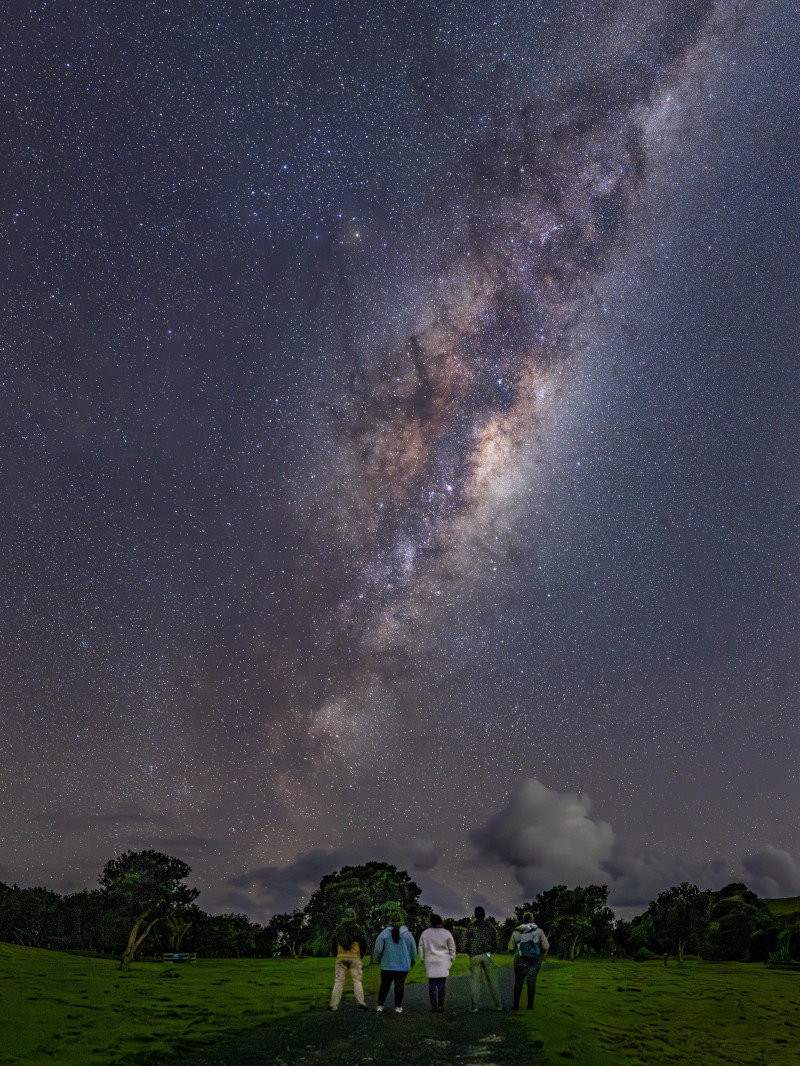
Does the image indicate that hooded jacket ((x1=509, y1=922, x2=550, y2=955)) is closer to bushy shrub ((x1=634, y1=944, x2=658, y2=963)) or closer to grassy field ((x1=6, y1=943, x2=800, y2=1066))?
grassy field ((x1=6, y1=943, x2=800, y2=1066))

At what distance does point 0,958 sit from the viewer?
31.7m

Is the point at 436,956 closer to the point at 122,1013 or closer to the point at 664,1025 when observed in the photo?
the point at 664,1025

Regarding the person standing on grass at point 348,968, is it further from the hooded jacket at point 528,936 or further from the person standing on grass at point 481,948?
the hooded jacket at point 528,936

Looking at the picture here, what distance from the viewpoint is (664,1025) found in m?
17.5

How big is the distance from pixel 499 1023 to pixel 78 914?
9624 cm

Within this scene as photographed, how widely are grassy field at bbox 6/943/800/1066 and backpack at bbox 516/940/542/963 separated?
1.13 m

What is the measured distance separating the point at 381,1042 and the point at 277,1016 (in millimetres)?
5129

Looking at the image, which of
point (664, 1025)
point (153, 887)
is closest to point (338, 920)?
point (153, 887)

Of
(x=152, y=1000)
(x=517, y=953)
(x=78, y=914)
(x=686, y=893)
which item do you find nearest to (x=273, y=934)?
(x=78, y=914)

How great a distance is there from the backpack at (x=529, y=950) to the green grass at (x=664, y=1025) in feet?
3.70

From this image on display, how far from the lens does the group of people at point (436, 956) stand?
569 inches

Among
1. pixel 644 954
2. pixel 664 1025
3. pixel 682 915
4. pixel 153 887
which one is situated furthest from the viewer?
pixel 644 954

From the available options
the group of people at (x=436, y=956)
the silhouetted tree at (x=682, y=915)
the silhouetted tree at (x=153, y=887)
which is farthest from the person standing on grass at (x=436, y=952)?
the silhouetted tree at (x=682, y=915)

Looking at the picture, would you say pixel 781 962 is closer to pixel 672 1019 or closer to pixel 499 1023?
pixel 672 1019
